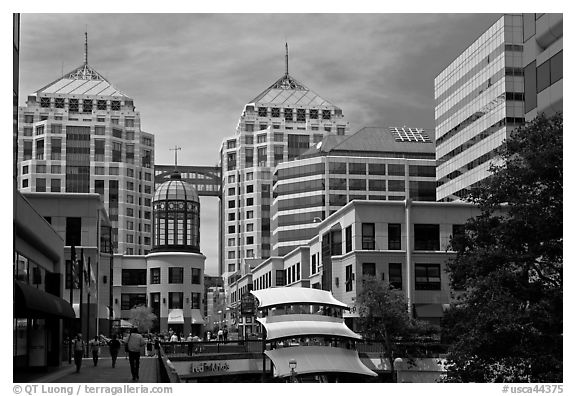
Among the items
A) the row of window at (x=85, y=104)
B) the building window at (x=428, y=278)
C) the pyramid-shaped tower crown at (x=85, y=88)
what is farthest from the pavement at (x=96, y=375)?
the row of window at (x=85, y=104)

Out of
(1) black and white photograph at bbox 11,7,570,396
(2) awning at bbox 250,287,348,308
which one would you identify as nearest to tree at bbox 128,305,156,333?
(1) black and white photograph at bbox 11,7,570,396

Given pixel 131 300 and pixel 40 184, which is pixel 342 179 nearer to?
pixel 131 300

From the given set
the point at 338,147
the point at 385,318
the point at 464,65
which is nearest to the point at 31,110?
the point at 338,147

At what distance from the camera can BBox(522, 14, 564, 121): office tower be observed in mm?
38562

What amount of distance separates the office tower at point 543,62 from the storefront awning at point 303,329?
15.6 meters

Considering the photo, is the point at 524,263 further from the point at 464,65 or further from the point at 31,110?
the point at 31,110

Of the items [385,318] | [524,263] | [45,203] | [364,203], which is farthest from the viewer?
[364,203]

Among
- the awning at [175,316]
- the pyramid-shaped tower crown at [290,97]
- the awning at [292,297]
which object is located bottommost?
the awning at [175,316]

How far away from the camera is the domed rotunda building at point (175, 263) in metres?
98.4

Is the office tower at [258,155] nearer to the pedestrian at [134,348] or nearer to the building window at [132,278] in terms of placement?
the building window at [132,278]

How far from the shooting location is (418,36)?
113ft

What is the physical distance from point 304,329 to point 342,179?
85.6 meters

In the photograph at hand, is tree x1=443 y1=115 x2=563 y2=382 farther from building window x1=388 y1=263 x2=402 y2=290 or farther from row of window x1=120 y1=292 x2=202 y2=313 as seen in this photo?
row of window x1=120 y1=292 x2=202 y2=313

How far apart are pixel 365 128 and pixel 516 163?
4359 inches
